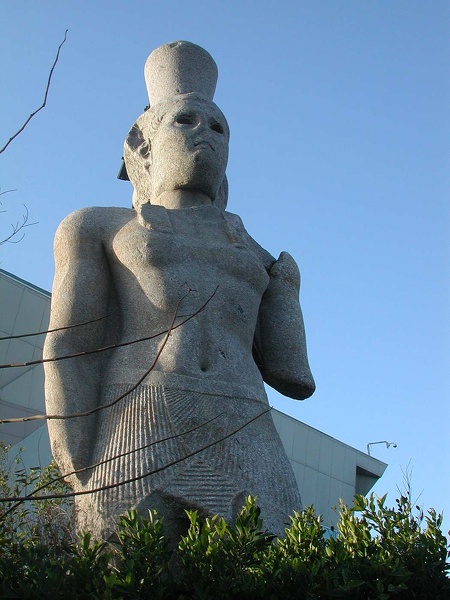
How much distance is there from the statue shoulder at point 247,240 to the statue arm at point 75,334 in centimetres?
90

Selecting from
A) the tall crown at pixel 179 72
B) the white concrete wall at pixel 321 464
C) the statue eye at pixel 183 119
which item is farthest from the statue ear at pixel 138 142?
the white concrete wall at pixel 321 464

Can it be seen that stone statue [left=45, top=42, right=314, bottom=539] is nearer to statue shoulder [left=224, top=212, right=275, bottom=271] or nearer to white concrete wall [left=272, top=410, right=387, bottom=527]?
statue shoulder [left=224, top=212, right=275, bottom=271]

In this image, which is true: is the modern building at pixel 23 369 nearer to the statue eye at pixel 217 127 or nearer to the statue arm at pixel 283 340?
the statue arm at pixel 283 340

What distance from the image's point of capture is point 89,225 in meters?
5.23

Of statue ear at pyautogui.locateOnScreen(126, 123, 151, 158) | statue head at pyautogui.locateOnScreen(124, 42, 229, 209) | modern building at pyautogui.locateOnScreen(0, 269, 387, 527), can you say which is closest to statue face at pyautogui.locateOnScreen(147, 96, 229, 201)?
statue head at pyautogui.locateOnScreen(124, 42, 229, 209)

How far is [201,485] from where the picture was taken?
4.30 m

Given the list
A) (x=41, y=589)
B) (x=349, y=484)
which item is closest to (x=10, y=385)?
(x=349, y=484)

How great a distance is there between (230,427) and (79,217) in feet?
5.31

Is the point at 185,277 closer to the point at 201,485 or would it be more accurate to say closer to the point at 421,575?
the point at 201,485

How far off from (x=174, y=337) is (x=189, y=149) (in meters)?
1.40

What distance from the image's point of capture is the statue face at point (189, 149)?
5.61 m

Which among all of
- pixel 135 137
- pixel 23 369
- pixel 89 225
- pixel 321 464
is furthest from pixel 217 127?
pixel 321 464

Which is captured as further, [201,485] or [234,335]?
[234,335]

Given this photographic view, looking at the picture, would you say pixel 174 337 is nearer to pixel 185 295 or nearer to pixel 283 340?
pixel 185 295
